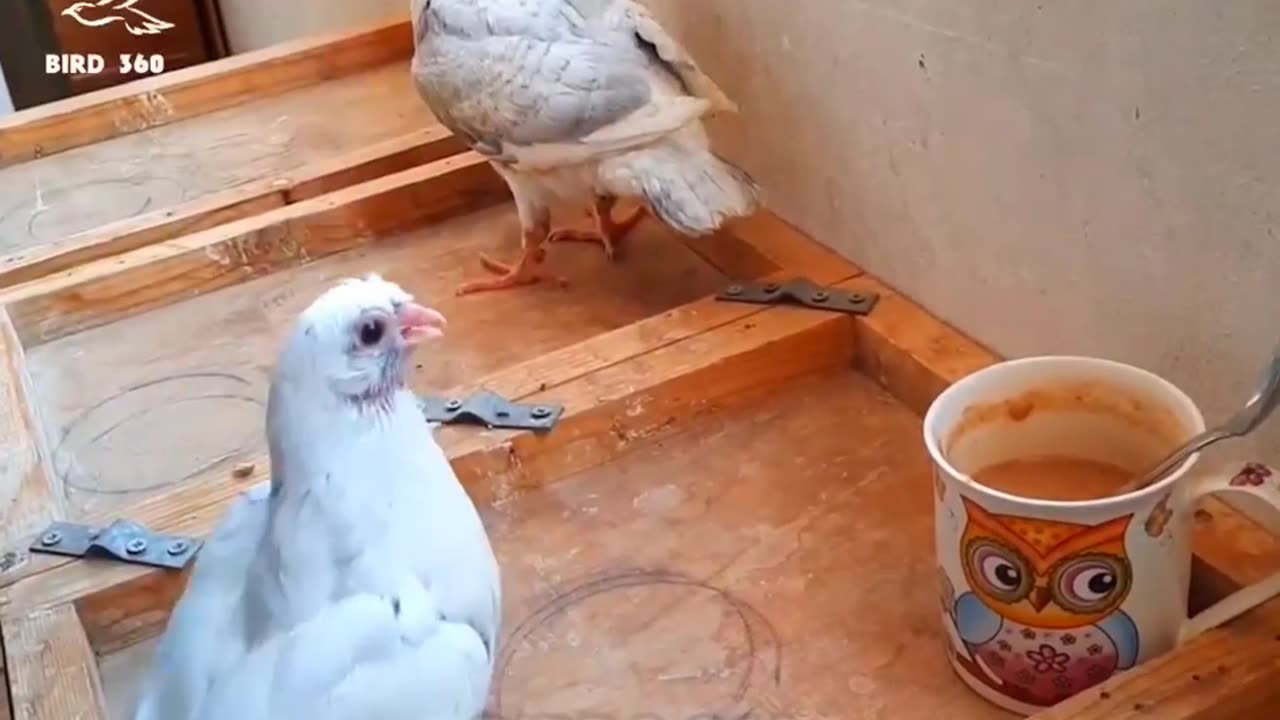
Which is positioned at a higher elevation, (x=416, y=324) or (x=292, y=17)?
(x=416, y=324)

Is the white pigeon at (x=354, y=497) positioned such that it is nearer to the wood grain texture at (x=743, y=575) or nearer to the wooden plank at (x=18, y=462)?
the wood grain texture at (x=743, y=575)

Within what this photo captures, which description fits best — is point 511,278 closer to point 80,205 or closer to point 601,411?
point 601,411

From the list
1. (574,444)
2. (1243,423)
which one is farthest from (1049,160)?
(574,444)

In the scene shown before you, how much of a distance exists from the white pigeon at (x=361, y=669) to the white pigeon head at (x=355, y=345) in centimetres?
10

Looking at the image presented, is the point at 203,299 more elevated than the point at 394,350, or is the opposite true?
the point at 394,350

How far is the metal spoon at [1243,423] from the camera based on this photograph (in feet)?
2.16

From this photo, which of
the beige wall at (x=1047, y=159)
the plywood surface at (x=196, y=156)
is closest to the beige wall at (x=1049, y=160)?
the beige wall at (x=1047, y=159)

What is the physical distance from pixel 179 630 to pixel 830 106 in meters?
0.56

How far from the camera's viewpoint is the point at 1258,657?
2.21ft

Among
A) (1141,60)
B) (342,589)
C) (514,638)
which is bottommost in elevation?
(514,638)

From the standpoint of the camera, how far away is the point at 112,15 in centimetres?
228

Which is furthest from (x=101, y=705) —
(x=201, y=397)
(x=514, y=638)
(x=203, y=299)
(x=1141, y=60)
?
(x=1141, y=60)

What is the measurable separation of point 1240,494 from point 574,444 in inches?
15.7

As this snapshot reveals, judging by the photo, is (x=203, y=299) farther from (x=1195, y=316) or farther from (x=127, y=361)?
(x=1195, y=316)
